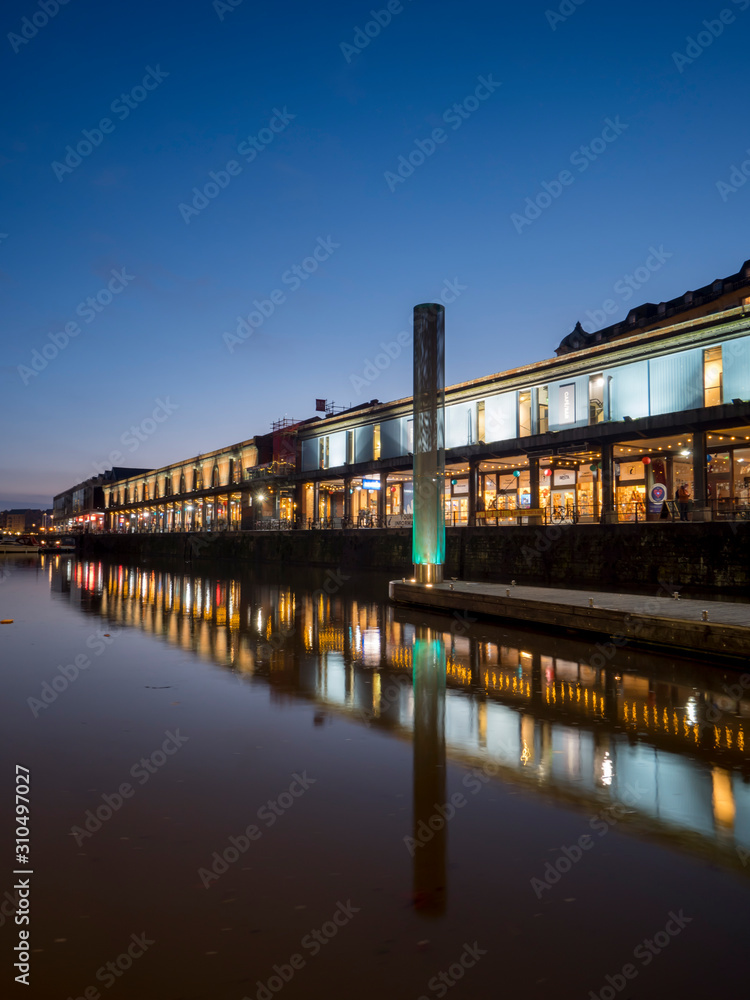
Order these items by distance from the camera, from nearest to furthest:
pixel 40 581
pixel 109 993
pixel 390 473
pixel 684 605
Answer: pixel 109 993, pixel 684 605, pixel 40 581, pixel 390 473

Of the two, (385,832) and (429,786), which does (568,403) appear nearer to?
(429,786)

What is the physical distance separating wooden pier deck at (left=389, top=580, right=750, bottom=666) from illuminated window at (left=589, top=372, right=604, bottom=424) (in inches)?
699

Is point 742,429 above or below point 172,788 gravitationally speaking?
above

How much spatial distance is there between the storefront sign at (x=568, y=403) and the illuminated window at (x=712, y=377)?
682 centimetres

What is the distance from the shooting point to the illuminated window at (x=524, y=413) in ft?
123

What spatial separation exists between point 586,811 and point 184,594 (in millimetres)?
22363

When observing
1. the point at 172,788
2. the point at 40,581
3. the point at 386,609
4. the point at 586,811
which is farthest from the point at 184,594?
the point at 586,811

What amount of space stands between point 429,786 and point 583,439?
28.2 meters

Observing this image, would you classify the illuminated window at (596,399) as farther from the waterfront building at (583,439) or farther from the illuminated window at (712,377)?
the illuminated window at (712,377)

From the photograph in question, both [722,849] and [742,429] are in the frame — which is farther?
[742,429]

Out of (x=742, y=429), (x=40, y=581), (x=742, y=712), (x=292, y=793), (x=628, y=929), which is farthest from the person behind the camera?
(x=40, y=581)

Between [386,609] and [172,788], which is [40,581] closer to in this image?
[386,609]

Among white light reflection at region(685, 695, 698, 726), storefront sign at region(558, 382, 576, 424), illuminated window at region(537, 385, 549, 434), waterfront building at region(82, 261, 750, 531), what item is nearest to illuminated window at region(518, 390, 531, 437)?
waterfront building at region(82, 261, 750, 531)

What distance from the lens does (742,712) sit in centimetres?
793
